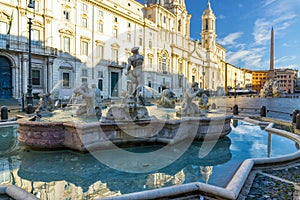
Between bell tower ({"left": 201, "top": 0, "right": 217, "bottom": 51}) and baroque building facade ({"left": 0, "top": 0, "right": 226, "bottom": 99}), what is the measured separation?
1990 cm

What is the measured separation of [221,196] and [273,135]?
560cm

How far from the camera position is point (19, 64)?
21.8 meters

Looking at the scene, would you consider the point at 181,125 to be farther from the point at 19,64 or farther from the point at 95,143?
the point at 19,64

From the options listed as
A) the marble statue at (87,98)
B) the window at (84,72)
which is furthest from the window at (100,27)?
the marble statue at (87,98)

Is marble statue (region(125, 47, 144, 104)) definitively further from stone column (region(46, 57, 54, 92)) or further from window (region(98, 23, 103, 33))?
window (region(98, 23, 103, 33))

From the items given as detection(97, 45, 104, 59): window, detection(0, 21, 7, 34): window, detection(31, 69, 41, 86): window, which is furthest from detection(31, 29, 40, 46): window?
detection(97, 45, 104, 59): window

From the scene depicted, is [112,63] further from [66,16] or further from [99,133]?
[99,133]

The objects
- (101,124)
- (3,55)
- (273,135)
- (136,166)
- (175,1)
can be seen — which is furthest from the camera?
(175,1)

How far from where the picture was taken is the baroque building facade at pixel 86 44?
21.5 m

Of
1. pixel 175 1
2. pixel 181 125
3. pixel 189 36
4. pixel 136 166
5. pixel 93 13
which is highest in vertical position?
pixel 175 1

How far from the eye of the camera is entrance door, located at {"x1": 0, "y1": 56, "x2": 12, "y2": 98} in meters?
21.1

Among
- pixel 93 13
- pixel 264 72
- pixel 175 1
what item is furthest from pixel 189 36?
pixel 264 72

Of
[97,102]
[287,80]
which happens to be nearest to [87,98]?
[97,102]

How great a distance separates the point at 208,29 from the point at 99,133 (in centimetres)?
7023
